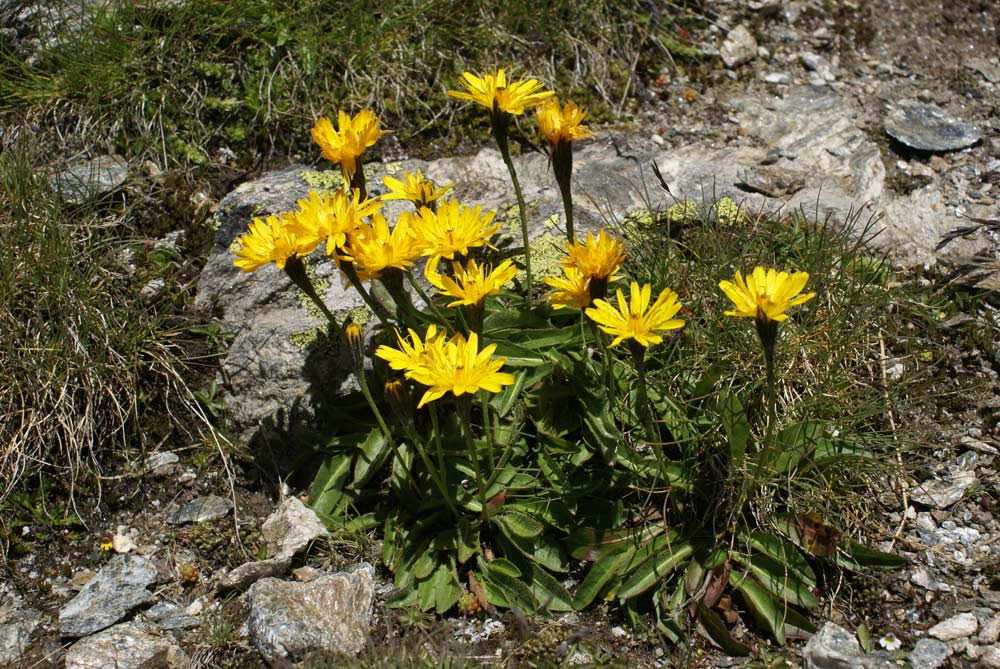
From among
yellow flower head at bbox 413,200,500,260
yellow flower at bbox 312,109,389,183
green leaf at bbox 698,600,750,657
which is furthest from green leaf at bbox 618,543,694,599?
yellow flower at bbox 312,109,389,183

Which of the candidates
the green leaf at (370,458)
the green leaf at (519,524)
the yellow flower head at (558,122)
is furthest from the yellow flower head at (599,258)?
the green leaf at (370,458)

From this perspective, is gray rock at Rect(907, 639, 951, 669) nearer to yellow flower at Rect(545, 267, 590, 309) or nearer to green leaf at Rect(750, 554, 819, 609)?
green leaf at Rect(750, 554, 819, 609)

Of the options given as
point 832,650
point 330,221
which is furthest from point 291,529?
point 832,650

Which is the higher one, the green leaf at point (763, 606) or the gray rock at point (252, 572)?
the gray rock at point (252, 572)

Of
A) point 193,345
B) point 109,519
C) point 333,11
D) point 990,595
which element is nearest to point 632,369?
point 990,595

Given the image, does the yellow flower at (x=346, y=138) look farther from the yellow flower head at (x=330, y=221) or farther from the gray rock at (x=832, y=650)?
the gray rock at (x=832, y=650)

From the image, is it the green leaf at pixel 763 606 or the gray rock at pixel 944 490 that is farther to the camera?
the gray rock at pixel 944 490

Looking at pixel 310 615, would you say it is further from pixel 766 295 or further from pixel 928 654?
pixel 928 654
